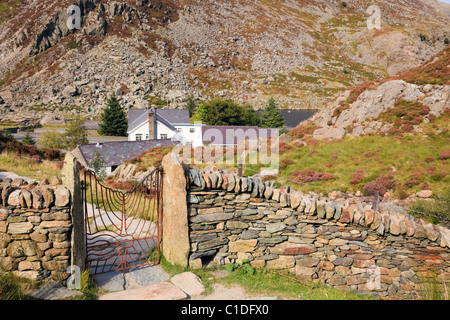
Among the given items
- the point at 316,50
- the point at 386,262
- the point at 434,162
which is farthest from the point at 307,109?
the point at 386,262

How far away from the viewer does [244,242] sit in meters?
7.38

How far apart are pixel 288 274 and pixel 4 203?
628 cm

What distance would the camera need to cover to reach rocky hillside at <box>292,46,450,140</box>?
77.3 ft

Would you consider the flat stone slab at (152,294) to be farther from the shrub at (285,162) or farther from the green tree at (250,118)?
the green tree at (250,118)

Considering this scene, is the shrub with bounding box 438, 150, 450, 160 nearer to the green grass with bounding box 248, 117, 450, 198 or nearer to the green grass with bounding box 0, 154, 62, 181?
the green grass with bounding box 248, 117, 450, 198

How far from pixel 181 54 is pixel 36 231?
441 ft

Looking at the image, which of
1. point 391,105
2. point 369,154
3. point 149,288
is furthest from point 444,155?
point 149,288

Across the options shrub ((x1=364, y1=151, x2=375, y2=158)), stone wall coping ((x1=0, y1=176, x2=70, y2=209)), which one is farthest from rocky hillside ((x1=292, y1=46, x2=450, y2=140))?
stone wall coping ((x1=0, y1=176, x2=70, y2=209))

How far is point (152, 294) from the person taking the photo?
17.8 feet

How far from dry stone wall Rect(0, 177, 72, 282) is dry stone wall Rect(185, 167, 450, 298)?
3.26 meters

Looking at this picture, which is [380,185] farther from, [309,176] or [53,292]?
[53,292]

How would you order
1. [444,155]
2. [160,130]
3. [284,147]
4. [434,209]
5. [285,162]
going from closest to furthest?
[434,209] < [444,155] < [285,162] < [284,147] < [160,130]

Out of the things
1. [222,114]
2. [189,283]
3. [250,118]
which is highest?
[250,118]

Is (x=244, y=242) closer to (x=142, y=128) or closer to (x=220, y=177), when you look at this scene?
(x=220, y=177)
